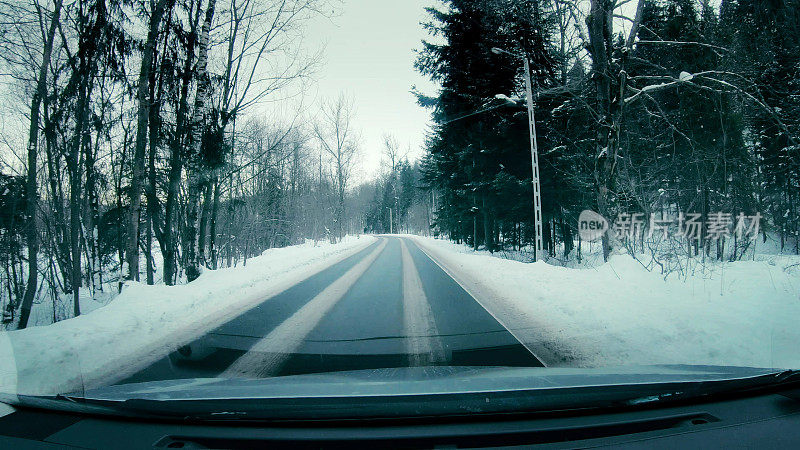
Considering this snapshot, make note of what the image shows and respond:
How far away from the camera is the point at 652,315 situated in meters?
5.70

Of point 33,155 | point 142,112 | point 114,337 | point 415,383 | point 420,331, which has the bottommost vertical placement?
point 420,331

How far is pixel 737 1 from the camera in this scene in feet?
33.8

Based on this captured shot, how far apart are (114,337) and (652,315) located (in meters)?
7.82

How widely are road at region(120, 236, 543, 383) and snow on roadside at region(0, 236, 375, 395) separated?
394 mm

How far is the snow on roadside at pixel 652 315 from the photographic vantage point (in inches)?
165

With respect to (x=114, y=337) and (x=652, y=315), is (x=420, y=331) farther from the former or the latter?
(x=114, y=337)

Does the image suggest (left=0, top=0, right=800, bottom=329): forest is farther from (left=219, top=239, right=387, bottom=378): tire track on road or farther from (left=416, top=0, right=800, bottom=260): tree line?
(left=219, top=239, right=387, bottom=378): tire track on road

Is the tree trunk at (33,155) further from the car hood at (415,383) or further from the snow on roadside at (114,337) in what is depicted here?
the car hood at (415,383)

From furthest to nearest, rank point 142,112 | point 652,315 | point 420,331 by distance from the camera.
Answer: point 142,112
point 652,315
point 420,331

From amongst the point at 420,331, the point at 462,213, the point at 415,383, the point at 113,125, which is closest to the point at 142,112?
the point at 113,125

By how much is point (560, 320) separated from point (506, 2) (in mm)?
9562

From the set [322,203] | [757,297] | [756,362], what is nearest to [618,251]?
[757,297]

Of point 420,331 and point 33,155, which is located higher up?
Answer: point 33,155

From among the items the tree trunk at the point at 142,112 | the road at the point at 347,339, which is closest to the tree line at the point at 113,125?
the tree trunk at the point at 142,112
